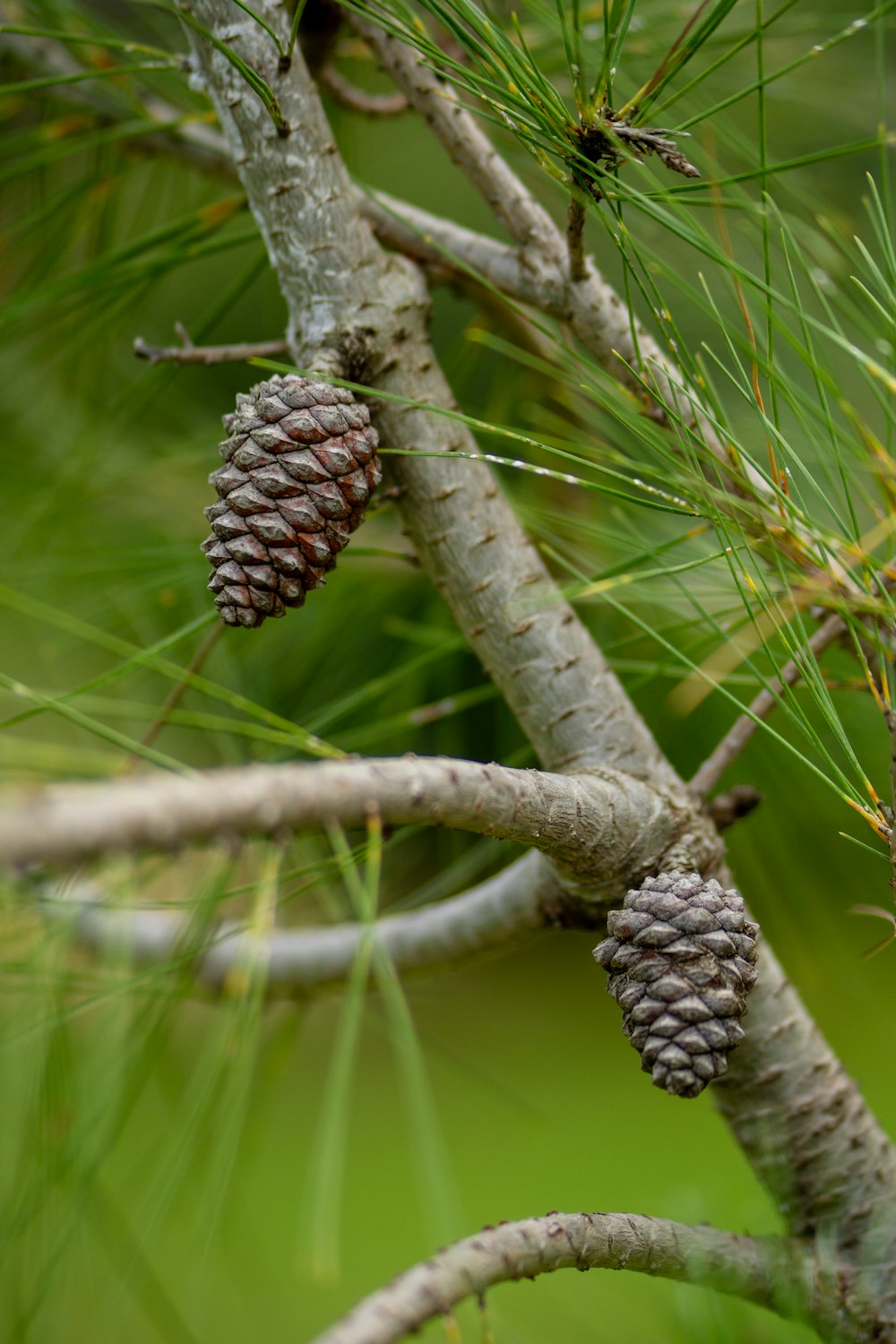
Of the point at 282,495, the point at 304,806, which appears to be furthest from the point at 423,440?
the point at 304,806

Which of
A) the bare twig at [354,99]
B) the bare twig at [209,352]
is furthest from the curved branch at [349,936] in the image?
the bare twig at [354,99]

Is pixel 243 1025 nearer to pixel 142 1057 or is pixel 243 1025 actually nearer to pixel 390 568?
pixel 142 1057

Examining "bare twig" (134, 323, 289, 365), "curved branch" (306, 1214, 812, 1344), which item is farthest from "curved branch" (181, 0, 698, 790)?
"curved branch" (306, 1214, 812, 1344)

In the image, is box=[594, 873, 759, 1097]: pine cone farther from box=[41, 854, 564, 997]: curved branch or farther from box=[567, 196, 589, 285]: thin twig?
box=[567, 196, 589, 285]: thin twig

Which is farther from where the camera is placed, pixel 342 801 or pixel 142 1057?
pixel 142 1057

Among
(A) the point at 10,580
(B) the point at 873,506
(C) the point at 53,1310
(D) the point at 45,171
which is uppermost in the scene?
(D) the point at 45,171

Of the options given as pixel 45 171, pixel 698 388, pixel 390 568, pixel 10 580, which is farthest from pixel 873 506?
pixel 45 171

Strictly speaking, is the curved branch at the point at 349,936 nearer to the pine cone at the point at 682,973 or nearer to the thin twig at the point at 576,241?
the pine cone at the point at 682,973
